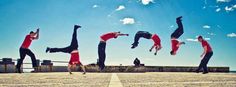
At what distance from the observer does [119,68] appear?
32.9 m

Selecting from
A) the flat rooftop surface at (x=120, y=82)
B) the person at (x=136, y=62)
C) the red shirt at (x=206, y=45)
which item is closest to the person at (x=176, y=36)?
the red shirt at (x=206, y=45)

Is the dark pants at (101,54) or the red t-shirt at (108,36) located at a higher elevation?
the red t-shirt at (108,36)

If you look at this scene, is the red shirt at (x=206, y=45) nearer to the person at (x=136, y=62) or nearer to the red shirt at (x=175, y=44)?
the red shirt at (x=175, y=44)

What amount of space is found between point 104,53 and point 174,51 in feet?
13.3

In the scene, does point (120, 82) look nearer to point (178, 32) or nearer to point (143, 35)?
point (178, 32)

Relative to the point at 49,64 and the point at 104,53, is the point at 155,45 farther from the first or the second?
the point at 49,64

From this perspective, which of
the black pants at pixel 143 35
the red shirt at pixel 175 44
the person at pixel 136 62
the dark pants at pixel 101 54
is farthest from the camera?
the person at pixel 136 62

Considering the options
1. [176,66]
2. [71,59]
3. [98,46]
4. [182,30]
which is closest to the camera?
[71,59]

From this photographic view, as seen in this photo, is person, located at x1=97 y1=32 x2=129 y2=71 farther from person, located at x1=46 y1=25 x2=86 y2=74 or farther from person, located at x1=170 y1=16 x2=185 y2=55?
person, located at x1=170 y1=16 x2=185 y2=55

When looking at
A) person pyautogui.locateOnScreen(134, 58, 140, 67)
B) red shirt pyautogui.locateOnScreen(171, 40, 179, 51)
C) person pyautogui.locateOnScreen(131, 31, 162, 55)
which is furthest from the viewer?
person pyautogui.locateOnScreen(134, 58, 140, 67)

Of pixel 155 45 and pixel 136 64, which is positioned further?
pixel 136 64

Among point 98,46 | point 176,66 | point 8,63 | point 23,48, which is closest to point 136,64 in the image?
point 176,66

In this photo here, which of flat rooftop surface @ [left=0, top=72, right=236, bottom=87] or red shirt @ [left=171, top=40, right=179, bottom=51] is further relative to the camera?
red shirt @ [left=171, top=40, right=179, bottom=51]

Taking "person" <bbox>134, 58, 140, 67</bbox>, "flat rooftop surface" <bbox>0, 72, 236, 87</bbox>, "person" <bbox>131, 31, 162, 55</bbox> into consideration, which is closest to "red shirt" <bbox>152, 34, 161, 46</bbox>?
"person" <bbox>131, 31, 162, 55</bbox>
